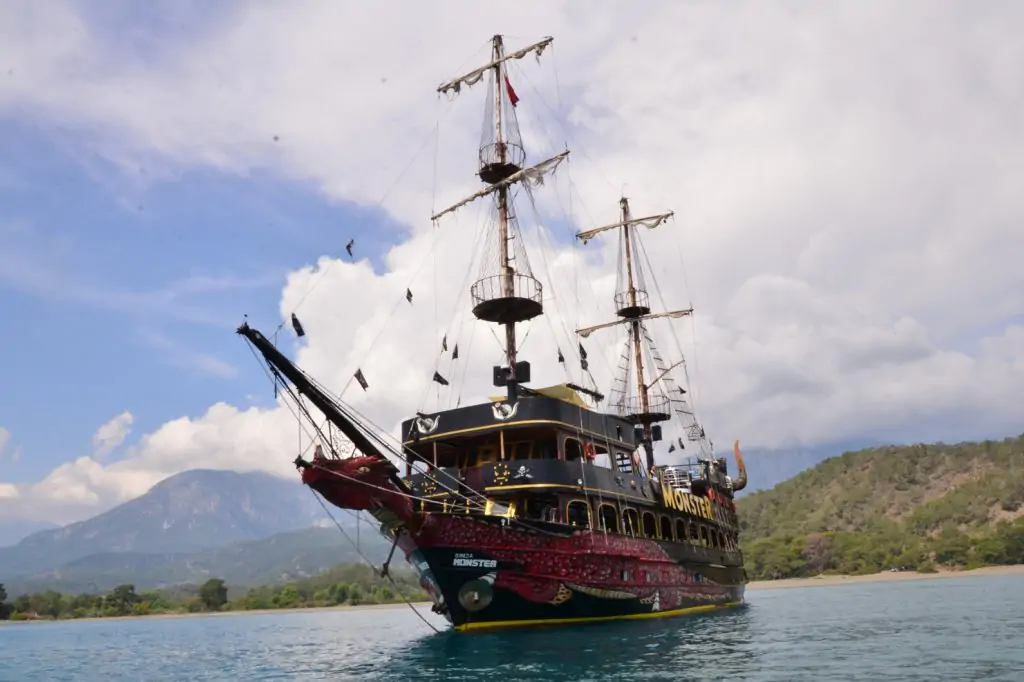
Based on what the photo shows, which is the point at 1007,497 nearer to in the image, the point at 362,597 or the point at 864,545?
the point at 864,545

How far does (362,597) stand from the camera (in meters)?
116

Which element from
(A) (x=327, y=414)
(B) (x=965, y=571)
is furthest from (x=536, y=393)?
(B) (x=965, y=571)

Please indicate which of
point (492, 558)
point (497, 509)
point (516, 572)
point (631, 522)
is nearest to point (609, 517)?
point (631, 522)

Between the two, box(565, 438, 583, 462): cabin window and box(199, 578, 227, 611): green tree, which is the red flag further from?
box(199, 578, 227, 611): green tree

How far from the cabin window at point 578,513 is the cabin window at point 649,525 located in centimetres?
552

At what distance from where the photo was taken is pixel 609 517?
30.2m

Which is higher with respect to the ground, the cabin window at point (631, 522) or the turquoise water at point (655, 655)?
the cabin window at point (631, 522)

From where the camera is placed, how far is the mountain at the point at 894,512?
316ft

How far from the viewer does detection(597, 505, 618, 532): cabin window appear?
29359 millimetres

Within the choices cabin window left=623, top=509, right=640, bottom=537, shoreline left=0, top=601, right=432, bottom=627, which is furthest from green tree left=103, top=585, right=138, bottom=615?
cabin window left=623, top=509, right=640, bottom=537

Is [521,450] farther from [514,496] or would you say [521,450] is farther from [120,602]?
[120,602]

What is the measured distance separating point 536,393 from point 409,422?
190 inches

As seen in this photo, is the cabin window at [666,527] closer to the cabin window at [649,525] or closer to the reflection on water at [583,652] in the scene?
the cabin window at [649,525]

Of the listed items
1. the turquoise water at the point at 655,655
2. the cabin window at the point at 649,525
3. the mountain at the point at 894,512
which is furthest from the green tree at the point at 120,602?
the cabin window at the point at 649,525
